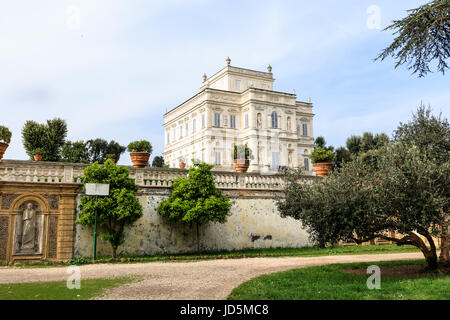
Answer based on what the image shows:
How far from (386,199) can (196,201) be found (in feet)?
28.7

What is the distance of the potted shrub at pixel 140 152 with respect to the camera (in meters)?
17.3

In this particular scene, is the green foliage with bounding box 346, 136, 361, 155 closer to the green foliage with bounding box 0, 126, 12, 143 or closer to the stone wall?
the stone wall

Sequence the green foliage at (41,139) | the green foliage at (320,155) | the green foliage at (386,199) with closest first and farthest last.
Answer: the green foliage at (386,199) < the green foliage at (320,155) < the green foliage at (41,139)

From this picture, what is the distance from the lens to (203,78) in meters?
64.5

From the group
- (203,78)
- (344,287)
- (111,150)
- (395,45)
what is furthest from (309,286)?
(203,78)

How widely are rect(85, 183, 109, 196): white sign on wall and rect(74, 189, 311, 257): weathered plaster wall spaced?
175 centimetres

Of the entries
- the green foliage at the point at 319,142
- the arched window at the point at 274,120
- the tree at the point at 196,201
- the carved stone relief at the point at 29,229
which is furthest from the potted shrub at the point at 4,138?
the green foliage at the point at 319,142

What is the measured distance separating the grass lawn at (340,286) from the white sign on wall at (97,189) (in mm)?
7736

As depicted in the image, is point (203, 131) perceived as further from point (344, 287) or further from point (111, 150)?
point (344, 287)

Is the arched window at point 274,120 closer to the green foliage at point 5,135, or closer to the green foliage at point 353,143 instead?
the green foliage at point 353,143
